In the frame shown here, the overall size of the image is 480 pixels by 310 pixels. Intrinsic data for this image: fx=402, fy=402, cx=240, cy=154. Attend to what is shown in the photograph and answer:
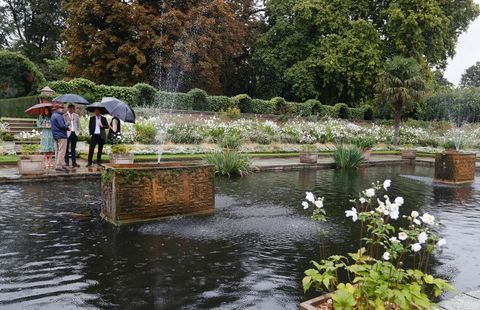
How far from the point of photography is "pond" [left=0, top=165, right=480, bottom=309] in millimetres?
3725

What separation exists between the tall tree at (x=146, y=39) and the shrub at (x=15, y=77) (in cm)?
312

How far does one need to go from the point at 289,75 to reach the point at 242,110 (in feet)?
25.8

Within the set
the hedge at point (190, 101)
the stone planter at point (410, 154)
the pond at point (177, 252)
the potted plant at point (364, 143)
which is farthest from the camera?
the hedge at point (190, 101)

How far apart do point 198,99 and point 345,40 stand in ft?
44.9

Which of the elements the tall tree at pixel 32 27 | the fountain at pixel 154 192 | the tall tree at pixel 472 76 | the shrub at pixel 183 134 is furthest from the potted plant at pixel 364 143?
the tall tree at pixel 472 76

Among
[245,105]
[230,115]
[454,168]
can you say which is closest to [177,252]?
[454,168]

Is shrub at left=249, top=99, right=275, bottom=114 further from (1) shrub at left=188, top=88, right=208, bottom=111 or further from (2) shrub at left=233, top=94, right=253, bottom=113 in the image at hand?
(1) shrub at left=188, top=88, right=208, bottom=111

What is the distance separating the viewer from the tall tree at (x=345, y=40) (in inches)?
1236

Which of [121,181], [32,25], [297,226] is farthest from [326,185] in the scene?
[32,25]

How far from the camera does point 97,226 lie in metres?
5.99

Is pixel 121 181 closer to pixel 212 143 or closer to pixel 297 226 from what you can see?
pixel 297 226

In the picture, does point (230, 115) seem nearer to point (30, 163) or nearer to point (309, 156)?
point (309, 156)

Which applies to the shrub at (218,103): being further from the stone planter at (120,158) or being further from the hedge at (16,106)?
the stone planter at (120,158)

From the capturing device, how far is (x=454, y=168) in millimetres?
12109
